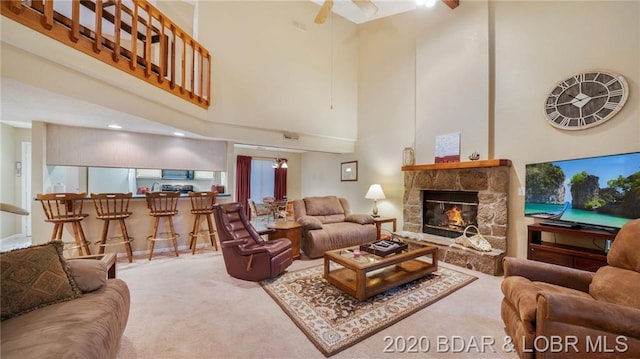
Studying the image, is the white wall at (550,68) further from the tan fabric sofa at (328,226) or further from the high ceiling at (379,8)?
the tan fabric sofa at (328,226)

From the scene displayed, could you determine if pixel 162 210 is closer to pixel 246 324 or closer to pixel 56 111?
pixel 56 111

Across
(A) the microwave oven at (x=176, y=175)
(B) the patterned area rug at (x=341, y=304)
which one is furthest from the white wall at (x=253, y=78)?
(B) the patterned area rug at (x=341, y=304)

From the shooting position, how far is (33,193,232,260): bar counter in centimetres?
368

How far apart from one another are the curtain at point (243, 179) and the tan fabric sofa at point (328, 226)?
4.13 meters

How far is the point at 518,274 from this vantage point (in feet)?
6.62

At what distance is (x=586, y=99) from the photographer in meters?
2.93

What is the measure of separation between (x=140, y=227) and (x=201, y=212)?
3.27ft

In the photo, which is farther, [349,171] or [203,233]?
[349,171]

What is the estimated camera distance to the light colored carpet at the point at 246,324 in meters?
1.79

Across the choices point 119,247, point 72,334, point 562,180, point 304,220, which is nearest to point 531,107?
point 562,180

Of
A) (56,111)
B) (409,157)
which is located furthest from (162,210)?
(409,157)

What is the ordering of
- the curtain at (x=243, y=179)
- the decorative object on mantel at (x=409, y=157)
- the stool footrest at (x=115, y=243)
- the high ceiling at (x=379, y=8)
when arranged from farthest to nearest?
the curtain at (x=243, y=179), the high ceiling at (x=379, y=8), the decorative object on mantel at (x=409, y=157), the stool footrest at (x=115, y=243)

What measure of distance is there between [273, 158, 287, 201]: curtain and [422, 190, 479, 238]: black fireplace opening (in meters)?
5.29

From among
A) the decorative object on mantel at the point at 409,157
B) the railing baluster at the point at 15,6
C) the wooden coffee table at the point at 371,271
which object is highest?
the railing baluster at the point at 15,6
